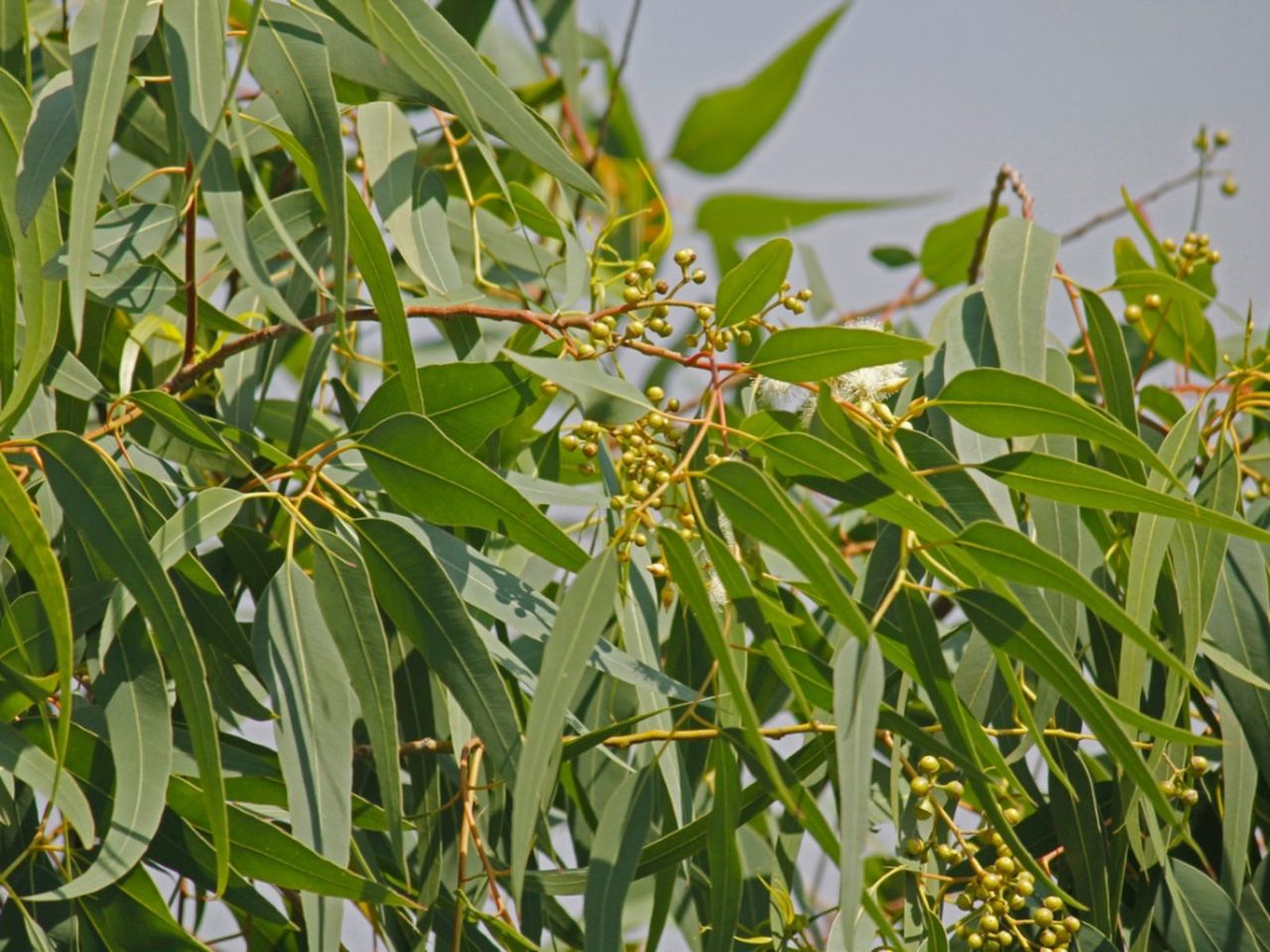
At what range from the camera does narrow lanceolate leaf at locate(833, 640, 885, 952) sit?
0.57m

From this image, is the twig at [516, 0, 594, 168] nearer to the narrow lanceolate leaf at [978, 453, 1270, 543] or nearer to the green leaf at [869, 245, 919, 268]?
the green leaf at [869, 245, 919, 268]

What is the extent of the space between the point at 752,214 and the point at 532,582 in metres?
0.86

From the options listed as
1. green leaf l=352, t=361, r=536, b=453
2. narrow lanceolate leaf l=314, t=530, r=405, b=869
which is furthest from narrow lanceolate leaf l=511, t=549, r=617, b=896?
green leaf l=352, t=361, r=536, b=453

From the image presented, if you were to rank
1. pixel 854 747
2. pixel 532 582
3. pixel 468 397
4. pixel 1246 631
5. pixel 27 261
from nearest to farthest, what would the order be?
1. pixel 854 747
2. pixel 27 261
3. pixel 468 397
4. pixel 1246 631
5. pixel 532 582

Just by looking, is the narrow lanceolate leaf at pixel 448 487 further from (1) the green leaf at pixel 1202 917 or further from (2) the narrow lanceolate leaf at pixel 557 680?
(1) the green leaf at pixel 1202 917

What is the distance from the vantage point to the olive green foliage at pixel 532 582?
2.29 feet

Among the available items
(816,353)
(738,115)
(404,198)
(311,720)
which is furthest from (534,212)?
(738,115)

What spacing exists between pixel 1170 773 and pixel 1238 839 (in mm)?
68

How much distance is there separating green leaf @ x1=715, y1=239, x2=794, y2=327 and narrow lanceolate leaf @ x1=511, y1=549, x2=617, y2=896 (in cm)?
21

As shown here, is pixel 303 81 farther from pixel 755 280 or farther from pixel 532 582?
pixel 532 582

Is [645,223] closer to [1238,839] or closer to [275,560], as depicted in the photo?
[275,560]

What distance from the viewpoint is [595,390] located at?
705mm

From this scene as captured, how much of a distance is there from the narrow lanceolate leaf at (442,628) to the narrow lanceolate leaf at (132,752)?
0.13m

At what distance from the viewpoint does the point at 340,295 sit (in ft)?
2.21
